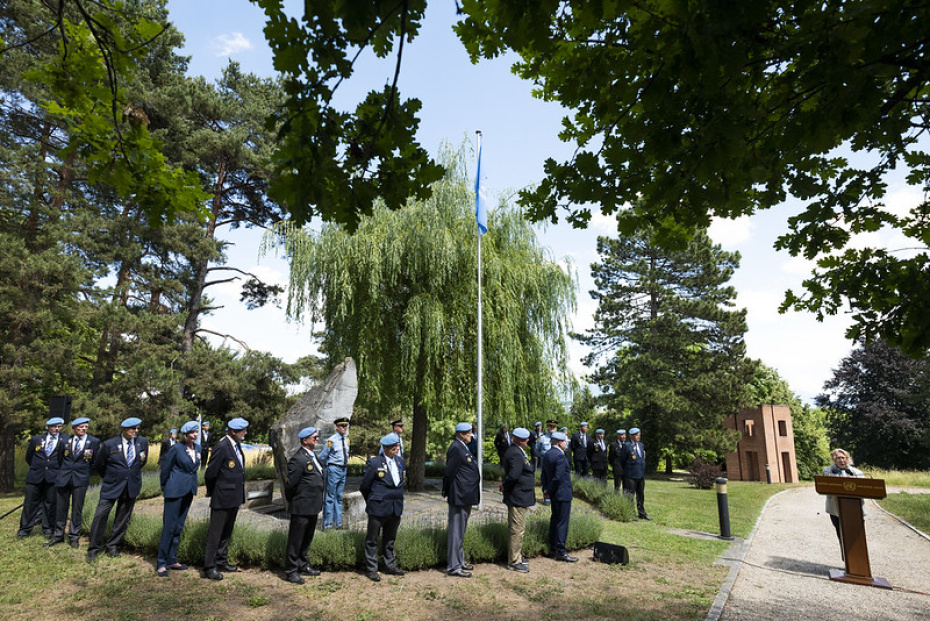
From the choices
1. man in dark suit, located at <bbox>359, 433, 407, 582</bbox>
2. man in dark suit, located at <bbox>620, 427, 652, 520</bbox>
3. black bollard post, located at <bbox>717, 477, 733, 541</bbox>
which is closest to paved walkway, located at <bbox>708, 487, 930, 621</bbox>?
black bollard post, located at <bbox>717, 477, 733, 541</bbox>

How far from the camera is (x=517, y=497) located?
6.71 meters

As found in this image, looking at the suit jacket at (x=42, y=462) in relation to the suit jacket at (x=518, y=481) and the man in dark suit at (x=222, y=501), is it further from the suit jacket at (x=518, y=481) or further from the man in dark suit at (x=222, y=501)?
the suit jacket at (x=518, y=481)

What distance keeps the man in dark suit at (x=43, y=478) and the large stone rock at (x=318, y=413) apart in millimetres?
3152

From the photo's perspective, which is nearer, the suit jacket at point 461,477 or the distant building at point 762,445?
the suit jacket at point 461,477

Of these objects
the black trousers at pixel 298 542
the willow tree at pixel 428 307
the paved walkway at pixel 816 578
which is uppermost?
the willow tree at pixel 428 307

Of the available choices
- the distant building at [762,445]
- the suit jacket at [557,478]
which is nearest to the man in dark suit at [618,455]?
the suit jacket at [557,478]

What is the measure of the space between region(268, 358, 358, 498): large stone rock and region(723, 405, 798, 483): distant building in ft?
80.8

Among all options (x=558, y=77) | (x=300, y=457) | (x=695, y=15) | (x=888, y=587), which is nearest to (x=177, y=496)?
(x=300, y=457)

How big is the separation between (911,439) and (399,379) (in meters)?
35.3

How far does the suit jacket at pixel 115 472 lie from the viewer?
6.72 metres

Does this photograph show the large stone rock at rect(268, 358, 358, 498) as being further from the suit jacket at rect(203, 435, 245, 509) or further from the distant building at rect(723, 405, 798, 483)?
the distant building at rect(723, 405, 798, 483)

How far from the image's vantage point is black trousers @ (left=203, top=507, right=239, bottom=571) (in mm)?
5898

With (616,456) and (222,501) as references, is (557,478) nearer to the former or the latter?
(222,501)

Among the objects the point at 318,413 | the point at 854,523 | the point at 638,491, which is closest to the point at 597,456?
the point at 638,491
